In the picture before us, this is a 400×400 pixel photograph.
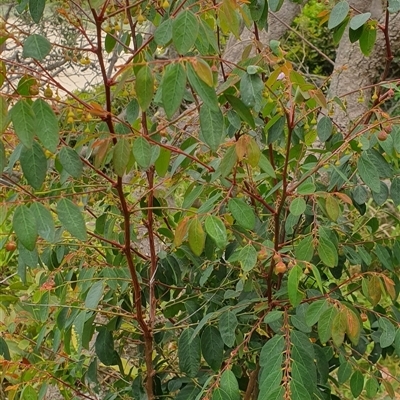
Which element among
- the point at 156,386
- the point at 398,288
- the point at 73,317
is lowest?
the point at 398,288

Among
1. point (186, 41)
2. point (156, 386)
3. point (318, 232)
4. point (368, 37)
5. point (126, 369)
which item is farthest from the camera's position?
point (126, 369)

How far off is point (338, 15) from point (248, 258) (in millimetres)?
514

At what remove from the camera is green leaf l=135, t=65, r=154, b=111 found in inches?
38.0

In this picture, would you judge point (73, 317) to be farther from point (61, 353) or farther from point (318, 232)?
point (318, 232)

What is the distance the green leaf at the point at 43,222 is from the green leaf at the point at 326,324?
453 mm

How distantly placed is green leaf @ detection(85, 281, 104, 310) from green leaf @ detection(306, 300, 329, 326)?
38 cm

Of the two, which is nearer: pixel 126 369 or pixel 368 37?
pixel 368 37

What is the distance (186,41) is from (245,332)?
72 cm

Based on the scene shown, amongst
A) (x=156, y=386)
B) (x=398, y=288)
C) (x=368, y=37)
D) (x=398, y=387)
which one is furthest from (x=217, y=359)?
(x=398, y=387)

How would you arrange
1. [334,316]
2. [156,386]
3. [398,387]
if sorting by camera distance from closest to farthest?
[334,316] < [156,386] < [398,387]

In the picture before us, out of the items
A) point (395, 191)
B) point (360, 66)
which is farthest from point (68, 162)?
point (360, 66)

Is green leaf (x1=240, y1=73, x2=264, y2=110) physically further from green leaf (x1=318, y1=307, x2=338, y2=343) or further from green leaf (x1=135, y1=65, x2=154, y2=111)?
green leaf (x1=318, y1=307, x2=338, y2=343)

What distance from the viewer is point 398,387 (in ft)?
9.94

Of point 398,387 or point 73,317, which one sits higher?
point 73,317
